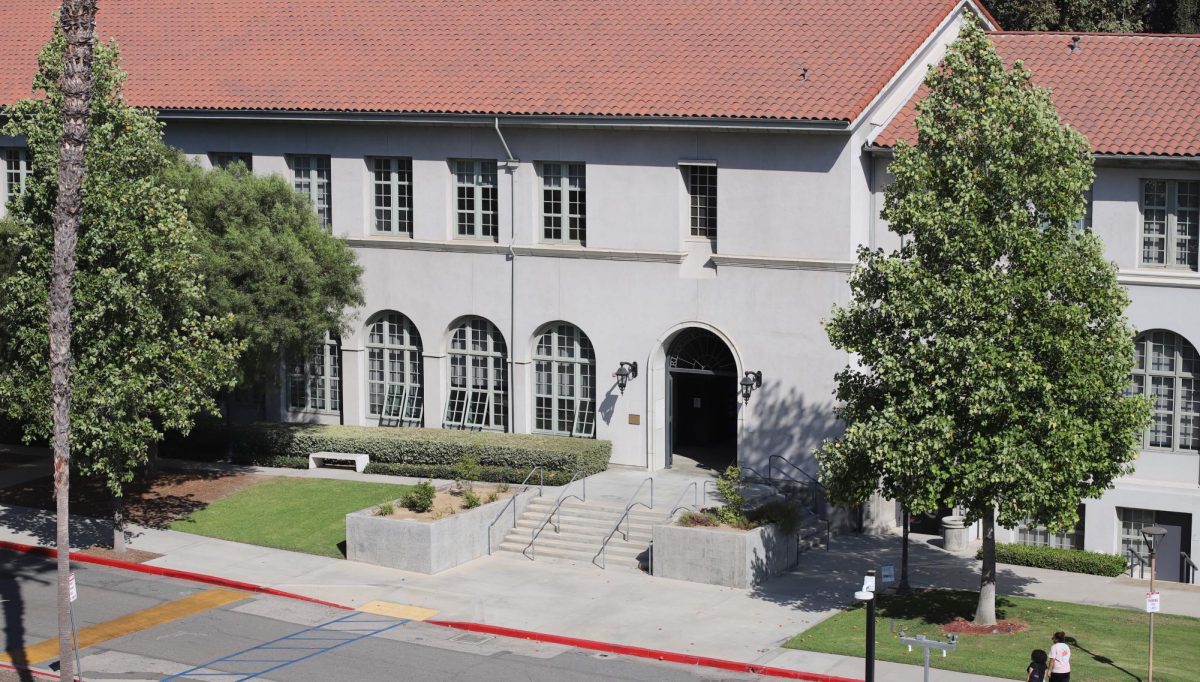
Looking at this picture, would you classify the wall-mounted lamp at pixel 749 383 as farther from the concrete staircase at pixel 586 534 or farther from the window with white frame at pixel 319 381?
the window with white frame at pixel 319 381

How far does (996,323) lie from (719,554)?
763cm

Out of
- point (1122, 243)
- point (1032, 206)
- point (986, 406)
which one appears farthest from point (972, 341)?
point (1122, 243)

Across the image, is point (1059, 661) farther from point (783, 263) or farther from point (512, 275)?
point (512, 275)

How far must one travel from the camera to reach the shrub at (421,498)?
3266cm

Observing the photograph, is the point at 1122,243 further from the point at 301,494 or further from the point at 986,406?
the point at 301,494

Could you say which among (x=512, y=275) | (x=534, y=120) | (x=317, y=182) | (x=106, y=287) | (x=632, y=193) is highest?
(x=534, y=120)

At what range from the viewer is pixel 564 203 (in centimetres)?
3766

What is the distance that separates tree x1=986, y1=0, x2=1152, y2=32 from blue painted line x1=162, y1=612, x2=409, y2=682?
31.1 metres

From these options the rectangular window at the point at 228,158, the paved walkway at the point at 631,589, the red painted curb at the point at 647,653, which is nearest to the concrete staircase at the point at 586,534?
the paved walkway at the point at 631,589

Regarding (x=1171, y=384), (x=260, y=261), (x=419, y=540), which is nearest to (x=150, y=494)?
(x=260, y=261)

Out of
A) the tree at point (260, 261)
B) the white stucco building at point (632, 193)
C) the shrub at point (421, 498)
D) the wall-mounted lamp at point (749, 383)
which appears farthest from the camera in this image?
the wall-mounted lamp at point (749, 383)

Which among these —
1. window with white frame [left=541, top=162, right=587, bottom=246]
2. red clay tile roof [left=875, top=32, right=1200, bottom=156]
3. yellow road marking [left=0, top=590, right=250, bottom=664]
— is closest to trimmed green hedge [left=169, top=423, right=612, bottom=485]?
window with white frame [left=541, top=162, right=587, bottom=246]

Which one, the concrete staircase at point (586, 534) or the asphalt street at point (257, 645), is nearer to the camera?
the asphalt street at point (257, 645)

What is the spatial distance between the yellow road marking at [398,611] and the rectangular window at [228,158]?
14824 millimetres
